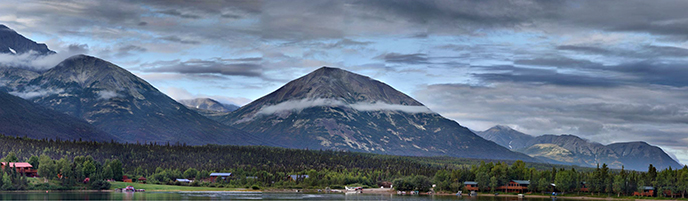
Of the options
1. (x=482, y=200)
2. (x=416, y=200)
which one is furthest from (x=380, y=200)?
(x=482, y=200)

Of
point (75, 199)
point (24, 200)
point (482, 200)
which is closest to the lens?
point (24, 200)

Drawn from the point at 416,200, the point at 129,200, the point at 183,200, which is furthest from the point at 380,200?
the point at 129,200

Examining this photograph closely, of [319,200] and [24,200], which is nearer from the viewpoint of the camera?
[24,200]

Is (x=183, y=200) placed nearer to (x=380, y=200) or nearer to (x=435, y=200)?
(x=380, y=200)

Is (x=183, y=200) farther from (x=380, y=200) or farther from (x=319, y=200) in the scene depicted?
(x=380, y=200)

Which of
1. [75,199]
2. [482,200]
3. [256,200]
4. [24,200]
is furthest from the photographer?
[482,200]

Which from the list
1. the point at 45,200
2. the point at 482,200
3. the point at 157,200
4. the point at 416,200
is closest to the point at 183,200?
the point at 157,200

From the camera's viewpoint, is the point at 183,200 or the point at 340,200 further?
the point at 340,200

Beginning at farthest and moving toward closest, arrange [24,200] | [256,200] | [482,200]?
[482,200] < [256,200] < [24,200]

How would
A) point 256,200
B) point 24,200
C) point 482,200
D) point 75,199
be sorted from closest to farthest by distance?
point 24,200 → point 75,199 → point 256,200 → point 482,200
